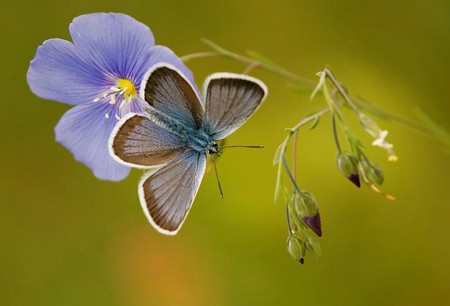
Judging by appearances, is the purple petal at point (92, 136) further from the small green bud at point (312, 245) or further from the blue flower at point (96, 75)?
the small green bud at point (312, 245)

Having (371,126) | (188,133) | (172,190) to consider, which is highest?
(371,126)

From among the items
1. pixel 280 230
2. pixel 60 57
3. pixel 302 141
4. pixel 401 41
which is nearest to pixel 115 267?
pixel 280 230

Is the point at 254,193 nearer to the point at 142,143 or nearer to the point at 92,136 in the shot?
the point at 92,136

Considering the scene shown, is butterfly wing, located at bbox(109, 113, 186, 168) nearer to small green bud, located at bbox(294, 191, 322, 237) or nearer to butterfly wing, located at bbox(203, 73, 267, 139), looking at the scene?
butterfly wing, located at bbox(203, 73, 267, 139)

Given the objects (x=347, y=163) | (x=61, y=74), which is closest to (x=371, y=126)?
(x=347, y=163)

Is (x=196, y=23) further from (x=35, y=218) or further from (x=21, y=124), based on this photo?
(x=35, y=218)

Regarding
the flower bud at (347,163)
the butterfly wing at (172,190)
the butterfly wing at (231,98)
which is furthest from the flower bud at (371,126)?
the butterfly wing at (172,190)
